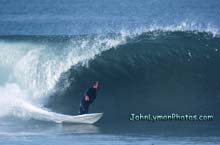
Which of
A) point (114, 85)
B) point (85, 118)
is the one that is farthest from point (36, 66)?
point (85, 118)

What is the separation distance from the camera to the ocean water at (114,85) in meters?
20.3

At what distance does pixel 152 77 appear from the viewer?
82.3 ft

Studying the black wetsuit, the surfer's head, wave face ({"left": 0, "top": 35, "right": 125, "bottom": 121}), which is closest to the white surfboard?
wave face ({"left": 0, "top": 35, "right": 125, "bottom": 121})

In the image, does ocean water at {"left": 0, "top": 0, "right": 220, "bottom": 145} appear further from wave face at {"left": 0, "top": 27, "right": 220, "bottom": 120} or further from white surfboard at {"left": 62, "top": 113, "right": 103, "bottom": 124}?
white surfboard at {"left": 62, "top": 113, "right": 103, "bottom": 124}

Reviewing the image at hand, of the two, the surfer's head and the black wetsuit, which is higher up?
the surfer's head

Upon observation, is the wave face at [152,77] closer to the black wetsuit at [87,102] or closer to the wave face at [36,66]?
the black wetsuit at [87,102]

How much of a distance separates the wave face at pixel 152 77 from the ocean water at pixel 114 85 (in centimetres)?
3

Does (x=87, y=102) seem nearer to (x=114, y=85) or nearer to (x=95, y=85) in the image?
(x=95, y=85)

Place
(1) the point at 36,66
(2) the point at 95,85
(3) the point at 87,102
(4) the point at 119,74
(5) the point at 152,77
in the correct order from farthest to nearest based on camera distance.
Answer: (1) the point at 36,66 → (4) the point at 119,74 → (5) the point at 152,77 → (2) the point at 95,85 → (3) the point at 87,102

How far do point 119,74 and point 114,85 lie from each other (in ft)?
2.97

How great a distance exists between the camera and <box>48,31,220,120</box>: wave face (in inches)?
914

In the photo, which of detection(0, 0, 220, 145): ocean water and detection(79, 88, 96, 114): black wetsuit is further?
detection(79, 88, 96, 114): black wetsuit

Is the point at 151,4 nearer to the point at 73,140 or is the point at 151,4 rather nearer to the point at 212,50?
the point at 212,50

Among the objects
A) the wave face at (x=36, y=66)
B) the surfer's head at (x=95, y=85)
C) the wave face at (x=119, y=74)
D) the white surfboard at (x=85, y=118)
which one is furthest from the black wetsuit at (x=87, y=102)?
the surfer's head at (x=95, y=85)
